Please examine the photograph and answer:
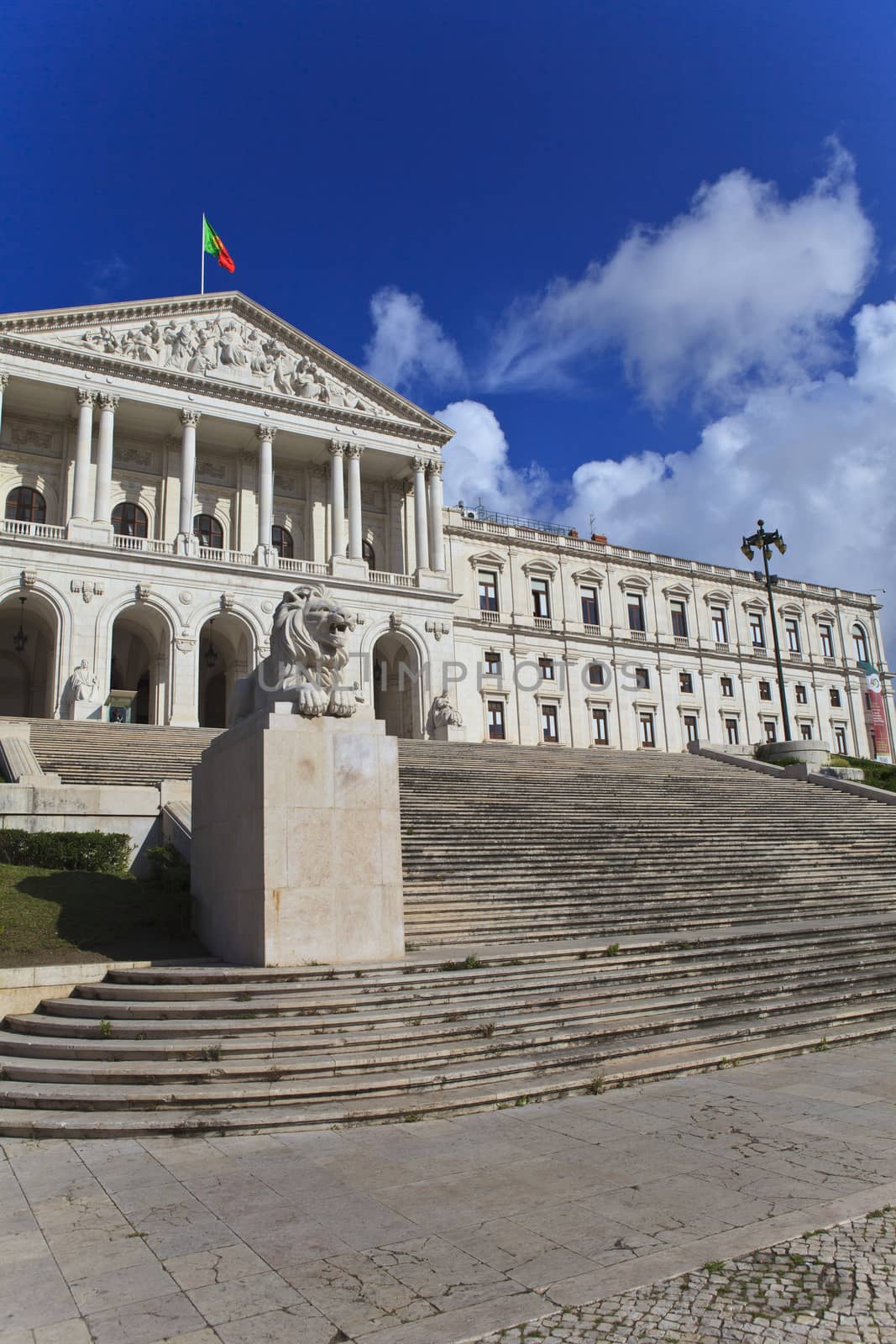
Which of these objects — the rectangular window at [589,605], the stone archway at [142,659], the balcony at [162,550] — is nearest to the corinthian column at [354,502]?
the balcony at [162,550]

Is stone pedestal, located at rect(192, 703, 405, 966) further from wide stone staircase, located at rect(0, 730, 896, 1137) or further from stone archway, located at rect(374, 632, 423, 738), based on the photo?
stone archway, located at rect(374, 632, 423, 738)

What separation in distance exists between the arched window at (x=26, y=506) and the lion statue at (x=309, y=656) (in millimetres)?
32445

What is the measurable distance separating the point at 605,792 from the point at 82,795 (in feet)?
45.5

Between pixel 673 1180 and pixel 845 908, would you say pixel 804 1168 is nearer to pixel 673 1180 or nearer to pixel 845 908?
pixel 673 1180

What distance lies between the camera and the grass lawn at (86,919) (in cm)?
1045

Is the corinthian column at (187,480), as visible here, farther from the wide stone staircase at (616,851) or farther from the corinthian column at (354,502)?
the wide stone staircase at (616,851)

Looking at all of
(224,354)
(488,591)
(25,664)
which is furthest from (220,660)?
(488,591)

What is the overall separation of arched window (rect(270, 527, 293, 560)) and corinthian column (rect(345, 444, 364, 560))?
352 centimetres

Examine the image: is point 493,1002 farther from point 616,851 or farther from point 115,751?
point 115,751

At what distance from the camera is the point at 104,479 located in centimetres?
3788

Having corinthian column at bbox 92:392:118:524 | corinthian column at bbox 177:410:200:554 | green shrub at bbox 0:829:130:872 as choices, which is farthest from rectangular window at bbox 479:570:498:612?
green shrub at bbox 0:829:130:872

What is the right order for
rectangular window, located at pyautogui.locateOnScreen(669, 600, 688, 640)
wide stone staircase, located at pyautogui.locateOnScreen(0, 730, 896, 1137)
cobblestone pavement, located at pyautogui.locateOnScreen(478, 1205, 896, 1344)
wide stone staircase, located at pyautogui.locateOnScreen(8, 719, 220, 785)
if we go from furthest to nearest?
1. rectangular window, located at pyautogui.locateOnScreen(669, 600, 688, 640)
2. wide stone staircase, located at pyautogui.locateOnScreen(8, 719, 220, 785)
3. wide stone staircase, located at pyautogui.locateOnScreen(0, 730, 896, 1137)
4. cobblestone pavement, located at pyautogui.locateOnScreen(478, 1205, 896, 1344)

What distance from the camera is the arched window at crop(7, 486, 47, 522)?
3931 cm

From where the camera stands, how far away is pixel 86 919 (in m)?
11.4
